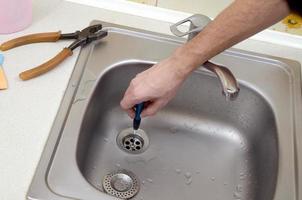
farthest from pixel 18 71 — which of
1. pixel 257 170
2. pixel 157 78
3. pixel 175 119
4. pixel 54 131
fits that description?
pixel 257 170

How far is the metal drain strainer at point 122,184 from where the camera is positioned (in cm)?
86

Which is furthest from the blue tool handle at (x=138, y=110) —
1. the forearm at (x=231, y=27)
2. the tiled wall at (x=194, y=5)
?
the tiled wall at (x=194, y=5)

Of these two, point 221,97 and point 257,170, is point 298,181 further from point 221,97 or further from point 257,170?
point 221,97

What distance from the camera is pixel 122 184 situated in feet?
2.91

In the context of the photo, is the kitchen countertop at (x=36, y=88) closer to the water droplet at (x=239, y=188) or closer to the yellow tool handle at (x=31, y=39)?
the yellow tool handle at (x=31, y=39)

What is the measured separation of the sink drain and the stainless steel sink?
0.01 metres

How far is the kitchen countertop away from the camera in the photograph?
0.69m

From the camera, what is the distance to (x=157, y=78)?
0.78 meters

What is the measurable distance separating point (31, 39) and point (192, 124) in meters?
0.42

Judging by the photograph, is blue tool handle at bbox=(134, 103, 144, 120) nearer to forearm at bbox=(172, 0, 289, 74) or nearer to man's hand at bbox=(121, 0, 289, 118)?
man's hand at bbox=(121, 0, 289, 118)

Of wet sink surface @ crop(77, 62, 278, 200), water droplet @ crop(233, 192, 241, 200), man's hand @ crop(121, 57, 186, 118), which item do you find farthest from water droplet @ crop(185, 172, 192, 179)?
man's hand @ crop(121, 57, 186, 118)

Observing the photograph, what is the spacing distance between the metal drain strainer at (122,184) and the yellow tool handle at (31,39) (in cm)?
31

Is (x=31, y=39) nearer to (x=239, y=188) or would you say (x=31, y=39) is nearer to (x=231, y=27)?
(x=231, y=27)

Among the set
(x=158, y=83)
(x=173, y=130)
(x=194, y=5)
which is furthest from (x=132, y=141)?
(x=194, y=5)
